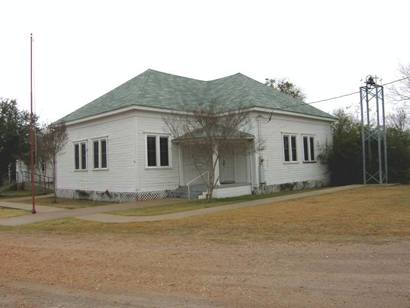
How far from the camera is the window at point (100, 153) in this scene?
24453mm

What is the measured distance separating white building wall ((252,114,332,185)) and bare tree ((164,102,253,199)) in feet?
7.65

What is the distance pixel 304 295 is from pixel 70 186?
77.0 feet

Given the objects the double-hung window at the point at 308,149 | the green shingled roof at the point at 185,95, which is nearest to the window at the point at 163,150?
the green shingled roof at the point at 185,95

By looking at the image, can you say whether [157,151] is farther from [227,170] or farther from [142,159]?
[227,170]

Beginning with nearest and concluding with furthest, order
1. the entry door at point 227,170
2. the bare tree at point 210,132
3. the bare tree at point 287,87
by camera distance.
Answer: the bare tree at point 210,132
the entry door at point 227,170
the bare tree at point 287,87

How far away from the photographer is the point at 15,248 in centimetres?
1046

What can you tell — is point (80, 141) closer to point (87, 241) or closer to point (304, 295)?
point (87, 241)

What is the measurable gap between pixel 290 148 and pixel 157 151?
8.82 meters

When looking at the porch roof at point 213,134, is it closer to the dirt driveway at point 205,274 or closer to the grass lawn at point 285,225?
the grass lawn at point 285,225

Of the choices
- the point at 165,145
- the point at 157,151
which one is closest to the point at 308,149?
the point at 165,145

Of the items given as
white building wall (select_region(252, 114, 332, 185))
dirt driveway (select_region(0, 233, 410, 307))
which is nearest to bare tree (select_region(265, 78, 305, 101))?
white building wall (select_region(252, 114, 332, 185))

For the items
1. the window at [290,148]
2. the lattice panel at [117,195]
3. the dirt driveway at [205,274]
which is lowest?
the dirt driveway at [205,274]

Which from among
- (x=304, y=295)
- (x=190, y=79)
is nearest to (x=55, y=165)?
(x=190, y=79)

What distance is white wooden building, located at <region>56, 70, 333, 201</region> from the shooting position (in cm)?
2270
